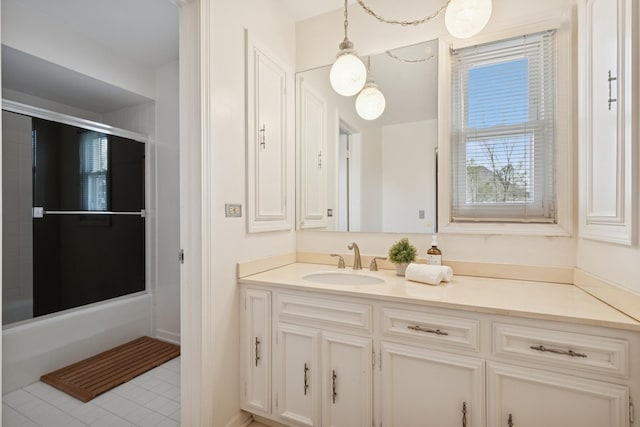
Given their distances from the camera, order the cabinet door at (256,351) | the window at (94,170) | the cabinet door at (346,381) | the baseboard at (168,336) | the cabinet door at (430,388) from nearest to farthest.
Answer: the cabinet door at (430,388) < the cabinet door at (346,381) < the cabinet door at (256,351) < the window at (94,170) < the baseboard at (168,336)

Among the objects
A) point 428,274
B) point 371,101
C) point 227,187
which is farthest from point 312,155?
point 428,274

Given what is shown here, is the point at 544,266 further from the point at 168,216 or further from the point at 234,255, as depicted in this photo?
the point at 168,216

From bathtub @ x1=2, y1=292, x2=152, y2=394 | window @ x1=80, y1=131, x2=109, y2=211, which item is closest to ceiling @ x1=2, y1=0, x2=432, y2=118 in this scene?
window @ x1=80, y1=131, x2=109, y2=211

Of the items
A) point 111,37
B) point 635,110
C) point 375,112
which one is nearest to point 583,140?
point 635,110

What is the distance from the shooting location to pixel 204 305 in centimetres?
148

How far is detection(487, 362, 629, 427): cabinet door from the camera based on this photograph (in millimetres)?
1030

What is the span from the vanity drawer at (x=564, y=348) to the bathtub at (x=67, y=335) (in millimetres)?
2809

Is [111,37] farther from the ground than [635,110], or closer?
farther from the ground

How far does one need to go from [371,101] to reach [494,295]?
1369 mm

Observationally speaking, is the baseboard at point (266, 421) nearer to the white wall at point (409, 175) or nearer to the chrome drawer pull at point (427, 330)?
the chrome drawer pull at point (427, 330)

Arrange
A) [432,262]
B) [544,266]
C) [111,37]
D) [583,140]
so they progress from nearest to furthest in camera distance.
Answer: [583,140]
[544,266]
[432,262]
[111,37]

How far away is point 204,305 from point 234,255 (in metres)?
0.30

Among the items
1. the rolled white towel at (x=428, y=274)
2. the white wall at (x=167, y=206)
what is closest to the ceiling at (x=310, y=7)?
the white wall at (x=167, y=206)

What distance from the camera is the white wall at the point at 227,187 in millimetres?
1545
